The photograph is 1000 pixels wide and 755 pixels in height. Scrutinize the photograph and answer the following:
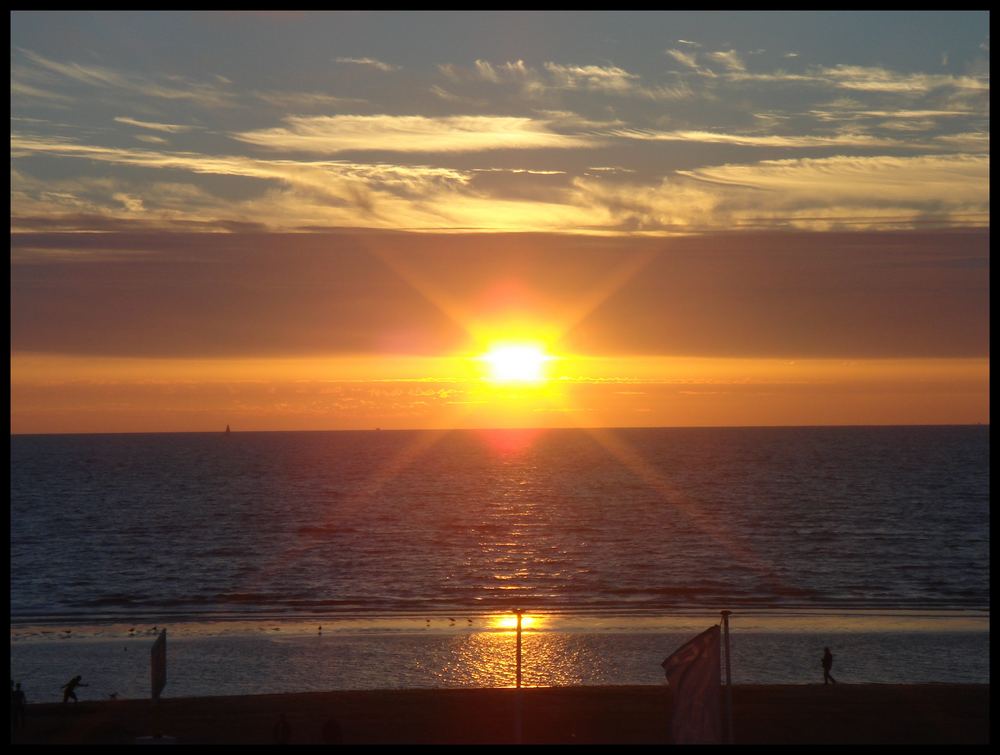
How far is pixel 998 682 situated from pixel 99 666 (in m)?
34.8

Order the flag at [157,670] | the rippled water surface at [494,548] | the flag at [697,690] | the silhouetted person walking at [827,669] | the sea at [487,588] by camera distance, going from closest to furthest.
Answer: the flag at [697,690], the flag at [157,670], the silhouetted person walking at [827,669], the sea at [487,588], the rippled water surface at [494,548]

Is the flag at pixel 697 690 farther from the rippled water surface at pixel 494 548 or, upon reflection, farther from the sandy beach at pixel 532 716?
the rippled water surface at pixel 494 548

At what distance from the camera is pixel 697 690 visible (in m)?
20.3

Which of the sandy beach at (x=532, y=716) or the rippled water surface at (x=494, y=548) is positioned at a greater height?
the rippled water surface at (x=494, y=548)

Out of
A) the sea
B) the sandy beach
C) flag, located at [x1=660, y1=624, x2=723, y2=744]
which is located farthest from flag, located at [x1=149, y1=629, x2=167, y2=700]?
flag, located at [x1=660, y1=624, x2=723, y2=744]

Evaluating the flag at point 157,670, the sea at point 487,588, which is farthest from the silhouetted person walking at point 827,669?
the flag at point 157,670

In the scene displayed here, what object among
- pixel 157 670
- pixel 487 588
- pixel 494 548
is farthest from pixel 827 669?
pixel 494 548

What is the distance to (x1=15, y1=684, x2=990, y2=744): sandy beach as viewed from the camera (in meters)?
29.0

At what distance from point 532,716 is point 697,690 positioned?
1174cm

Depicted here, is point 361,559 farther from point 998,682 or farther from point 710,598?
point 998,682

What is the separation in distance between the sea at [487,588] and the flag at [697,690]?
1767cm

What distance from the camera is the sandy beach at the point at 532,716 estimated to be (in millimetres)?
28969

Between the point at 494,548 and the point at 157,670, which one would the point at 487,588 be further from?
the point at 157,670

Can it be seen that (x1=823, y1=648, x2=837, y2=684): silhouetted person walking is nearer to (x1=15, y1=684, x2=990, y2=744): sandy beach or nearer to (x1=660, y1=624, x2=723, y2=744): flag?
(x1=15, y1=684, x2=990, y2=744): sandy beach
